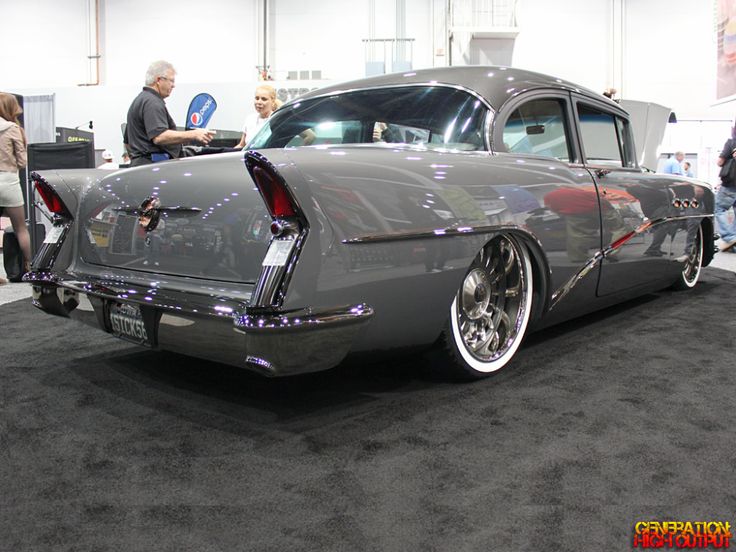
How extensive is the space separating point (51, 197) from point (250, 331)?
1.42 metres

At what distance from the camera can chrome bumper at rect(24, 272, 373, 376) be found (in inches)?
77.1

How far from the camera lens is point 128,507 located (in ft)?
5.73

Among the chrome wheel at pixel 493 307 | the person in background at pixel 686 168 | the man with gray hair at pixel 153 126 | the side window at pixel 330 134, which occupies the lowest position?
the chrome wheel at pixel 493 307

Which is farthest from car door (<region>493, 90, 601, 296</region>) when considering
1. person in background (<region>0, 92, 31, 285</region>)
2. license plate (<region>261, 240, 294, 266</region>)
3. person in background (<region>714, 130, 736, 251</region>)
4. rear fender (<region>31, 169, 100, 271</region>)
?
person in background (<region>714, 130, 736, 251</region>)

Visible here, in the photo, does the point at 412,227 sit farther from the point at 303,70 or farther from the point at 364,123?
the point at 303,70

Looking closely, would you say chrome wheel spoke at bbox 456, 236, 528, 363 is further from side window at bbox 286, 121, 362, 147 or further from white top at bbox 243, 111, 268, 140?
white top at bbox 243, 111, 268, 140

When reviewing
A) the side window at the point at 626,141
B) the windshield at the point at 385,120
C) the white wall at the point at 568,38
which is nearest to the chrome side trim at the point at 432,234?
the windshield at the point at 385,120

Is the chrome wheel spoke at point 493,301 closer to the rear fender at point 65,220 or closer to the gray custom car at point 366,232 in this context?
the gray custom car at point 366,232

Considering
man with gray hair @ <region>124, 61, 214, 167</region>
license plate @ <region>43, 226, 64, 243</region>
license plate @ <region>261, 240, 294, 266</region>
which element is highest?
man with gray hair @ <region>124, 61, 214, 167</region>

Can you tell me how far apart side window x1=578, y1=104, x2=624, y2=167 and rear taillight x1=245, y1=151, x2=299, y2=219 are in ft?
6.52

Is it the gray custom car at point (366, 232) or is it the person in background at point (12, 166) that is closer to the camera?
the gray custom car at point (366, 232)

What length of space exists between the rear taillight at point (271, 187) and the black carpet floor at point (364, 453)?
75 centimetres

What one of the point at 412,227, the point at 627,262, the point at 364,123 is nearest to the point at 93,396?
the point at 412,227

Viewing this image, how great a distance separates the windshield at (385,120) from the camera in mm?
2857
